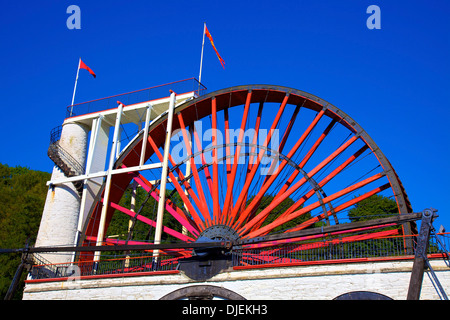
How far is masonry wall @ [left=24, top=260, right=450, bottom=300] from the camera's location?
1134 cm

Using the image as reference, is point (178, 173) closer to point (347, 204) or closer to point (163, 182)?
point (163, 182)

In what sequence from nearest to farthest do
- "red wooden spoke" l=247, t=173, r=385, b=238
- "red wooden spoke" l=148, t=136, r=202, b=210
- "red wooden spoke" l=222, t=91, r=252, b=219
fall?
"red wooden spoke" l=247, t=173, r=385, b=238 → "red wooden spoke" l=222, t=91, r=252, b=219 → "red wooden spoke" l=148, t=136, r=202, b=210

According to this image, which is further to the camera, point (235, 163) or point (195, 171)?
point (195, 171)

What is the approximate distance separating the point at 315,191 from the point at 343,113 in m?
3.01

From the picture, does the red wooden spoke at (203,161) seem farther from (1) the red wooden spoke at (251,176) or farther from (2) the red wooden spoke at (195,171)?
(1) the red wooden spoke at (251,176)

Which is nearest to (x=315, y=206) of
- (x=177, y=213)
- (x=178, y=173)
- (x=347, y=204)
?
(x=347, y=204)

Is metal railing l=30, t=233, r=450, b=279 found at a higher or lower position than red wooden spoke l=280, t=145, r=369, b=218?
lower

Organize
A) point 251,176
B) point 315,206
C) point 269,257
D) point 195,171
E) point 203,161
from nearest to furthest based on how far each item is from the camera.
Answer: point 269,257 → point 315,206 → point 251,176 → point 195,171 → point 203,161

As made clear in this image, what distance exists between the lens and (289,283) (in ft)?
40.8

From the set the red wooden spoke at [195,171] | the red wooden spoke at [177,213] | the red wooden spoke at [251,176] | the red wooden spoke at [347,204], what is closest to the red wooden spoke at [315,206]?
the red wooden spoke at [347,204]

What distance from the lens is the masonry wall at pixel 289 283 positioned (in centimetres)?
1134

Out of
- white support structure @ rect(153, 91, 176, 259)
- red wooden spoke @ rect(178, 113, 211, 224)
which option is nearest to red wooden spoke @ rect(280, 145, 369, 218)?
red wooden spoke @ rect(178, 113, 211, 224)

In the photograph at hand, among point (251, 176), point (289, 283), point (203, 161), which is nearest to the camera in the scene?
point (289, 283)

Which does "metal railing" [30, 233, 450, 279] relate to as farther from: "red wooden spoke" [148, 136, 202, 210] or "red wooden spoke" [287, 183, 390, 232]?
"red wooden spoke" [148, 136, 202, 210]
